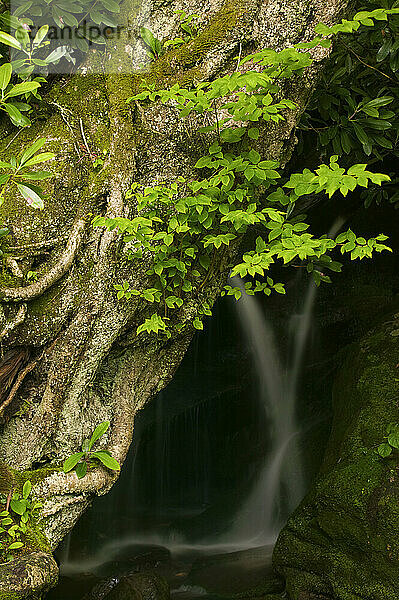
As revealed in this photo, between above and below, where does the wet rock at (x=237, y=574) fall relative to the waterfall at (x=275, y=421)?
below

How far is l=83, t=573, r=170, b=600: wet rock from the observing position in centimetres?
425

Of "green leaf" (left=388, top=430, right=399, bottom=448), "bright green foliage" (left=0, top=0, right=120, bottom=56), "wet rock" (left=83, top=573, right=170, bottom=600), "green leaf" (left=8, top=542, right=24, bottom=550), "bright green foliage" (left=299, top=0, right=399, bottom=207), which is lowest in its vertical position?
"wet rock" (left=83, top=573, right=170, bottom=600)

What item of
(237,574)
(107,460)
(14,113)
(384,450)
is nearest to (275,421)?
(237,574)

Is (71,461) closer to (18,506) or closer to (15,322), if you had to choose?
(18,506)

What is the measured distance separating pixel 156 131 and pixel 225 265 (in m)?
0.96

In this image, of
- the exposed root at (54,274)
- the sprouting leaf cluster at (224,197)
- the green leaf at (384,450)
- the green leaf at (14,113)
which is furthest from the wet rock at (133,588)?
the green leaf at (14,113)

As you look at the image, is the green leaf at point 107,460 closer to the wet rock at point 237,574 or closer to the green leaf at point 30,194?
the green leaf at point 30,194

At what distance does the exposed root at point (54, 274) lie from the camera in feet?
9.23

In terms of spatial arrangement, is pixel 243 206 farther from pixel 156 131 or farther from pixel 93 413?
pixel 93 413

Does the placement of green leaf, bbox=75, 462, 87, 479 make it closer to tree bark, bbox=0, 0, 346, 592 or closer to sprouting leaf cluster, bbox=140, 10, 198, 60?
tree bark, bbox=0, 0, 346, 592

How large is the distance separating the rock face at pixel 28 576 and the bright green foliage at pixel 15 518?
82 millimetres

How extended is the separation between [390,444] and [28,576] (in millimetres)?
2418

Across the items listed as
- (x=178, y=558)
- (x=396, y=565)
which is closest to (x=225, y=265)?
(x=396, y=565)

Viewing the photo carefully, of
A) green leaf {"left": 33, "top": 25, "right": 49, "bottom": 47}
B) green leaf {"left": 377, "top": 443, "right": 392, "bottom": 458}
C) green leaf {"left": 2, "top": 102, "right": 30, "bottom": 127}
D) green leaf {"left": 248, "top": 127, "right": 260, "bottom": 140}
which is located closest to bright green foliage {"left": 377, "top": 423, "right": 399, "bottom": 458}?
green leaf {"left": 377, "top": 443, "right": 392, "bottom": 458}
